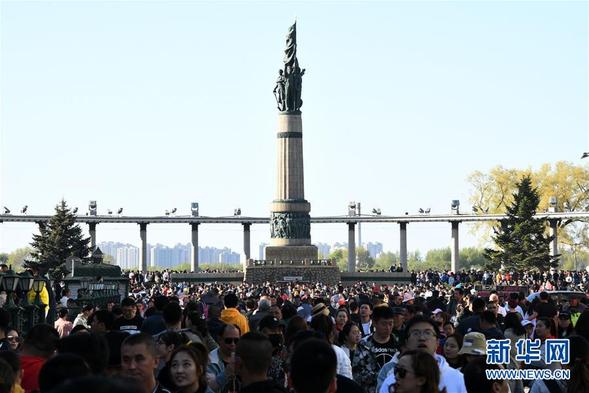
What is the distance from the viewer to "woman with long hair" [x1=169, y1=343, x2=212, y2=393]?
896 centimetres

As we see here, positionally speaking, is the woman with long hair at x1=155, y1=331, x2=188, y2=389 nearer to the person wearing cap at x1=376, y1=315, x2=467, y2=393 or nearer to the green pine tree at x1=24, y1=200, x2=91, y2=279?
the person wearing cap at x1=376, y1=315, x2=467, y2=393

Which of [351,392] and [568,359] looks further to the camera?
[568,359]

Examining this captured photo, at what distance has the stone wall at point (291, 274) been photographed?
7262cm

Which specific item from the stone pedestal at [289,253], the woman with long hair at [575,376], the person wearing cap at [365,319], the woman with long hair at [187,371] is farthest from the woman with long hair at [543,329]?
the stone pedestal at [289,253]

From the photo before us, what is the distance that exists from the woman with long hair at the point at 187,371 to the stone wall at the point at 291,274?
63149mm

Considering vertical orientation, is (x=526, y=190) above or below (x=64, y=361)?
above

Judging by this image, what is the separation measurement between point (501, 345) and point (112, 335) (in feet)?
10.5

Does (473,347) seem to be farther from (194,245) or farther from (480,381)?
(194,245)

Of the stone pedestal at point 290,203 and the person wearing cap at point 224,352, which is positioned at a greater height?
the stone pedestal at point 290,203

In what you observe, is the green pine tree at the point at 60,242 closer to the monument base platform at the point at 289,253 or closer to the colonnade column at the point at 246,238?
the monument base platform at the point at 289,253

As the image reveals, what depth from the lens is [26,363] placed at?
9.28 m

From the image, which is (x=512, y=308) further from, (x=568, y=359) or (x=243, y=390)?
(x=243, y=390)

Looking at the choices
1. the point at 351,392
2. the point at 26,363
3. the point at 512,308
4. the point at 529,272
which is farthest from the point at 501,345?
the point at 529,272

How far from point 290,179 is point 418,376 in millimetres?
64164
